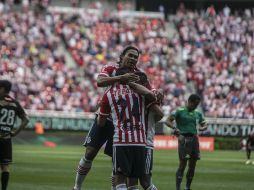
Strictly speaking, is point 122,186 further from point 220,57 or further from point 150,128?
point 220,57

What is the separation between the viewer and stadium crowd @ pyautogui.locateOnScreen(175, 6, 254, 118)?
48281mm

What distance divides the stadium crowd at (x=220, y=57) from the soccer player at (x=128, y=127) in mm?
36458

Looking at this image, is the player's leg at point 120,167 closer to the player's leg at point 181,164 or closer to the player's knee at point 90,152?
the player's knee at point 90,152

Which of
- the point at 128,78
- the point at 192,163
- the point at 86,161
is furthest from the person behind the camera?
the point at 192,163

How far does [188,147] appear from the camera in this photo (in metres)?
17.8

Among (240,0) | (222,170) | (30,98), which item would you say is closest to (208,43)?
(240,0)

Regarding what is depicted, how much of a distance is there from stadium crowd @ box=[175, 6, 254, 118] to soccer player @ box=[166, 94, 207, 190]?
29.3 m

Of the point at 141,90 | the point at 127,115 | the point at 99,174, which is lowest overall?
the point at 99,174

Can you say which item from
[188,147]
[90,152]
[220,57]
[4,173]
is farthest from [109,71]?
[220,57]

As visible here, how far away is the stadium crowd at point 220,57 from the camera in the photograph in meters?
48.3

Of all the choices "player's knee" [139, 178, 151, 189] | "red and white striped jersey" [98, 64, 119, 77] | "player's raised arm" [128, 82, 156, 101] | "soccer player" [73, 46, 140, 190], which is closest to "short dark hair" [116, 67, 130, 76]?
"soccer player" [73, 46, 140, 190]

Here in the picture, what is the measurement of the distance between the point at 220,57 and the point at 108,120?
39233 millimetres

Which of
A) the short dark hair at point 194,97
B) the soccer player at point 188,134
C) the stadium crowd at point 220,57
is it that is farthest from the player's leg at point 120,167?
the stadium crowd at point 220,57

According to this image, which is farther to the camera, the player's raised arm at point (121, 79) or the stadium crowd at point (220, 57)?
the stadium crowd at point (220, 57)
